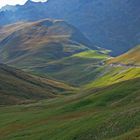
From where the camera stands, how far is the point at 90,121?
199ft

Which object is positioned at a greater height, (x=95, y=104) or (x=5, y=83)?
(x=95, y=104)

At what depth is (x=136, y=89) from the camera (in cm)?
8188

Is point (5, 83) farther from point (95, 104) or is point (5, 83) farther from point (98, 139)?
point (98, 139)

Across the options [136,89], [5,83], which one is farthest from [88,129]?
[5,83]

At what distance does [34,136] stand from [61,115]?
17006mm

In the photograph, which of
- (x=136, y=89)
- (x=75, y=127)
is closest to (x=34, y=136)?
(x=75, y=127)

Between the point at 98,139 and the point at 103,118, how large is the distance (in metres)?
8.37

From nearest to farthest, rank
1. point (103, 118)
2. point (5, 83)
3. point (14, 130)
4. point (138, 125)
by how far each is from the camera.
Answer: point (138, 125)
point (103, 118)
point (14, 130)
point (5, 83)

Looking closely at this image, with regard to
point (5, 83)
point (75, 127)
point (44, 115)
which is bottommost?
point (5, 83)

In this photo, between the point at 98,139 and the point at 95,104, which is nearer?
the point at 98,139

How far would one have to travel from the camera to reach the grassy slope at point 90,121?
172ft

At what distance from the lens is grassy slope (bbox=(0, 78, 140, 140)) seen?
5238cm

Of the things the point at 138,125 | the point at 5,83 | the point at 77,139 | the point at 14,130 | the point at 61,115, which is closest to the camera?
the point at 138,125

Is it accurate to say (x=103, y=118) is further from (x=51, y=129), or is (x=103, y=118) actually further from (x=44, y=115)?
(x=44, y=115)
